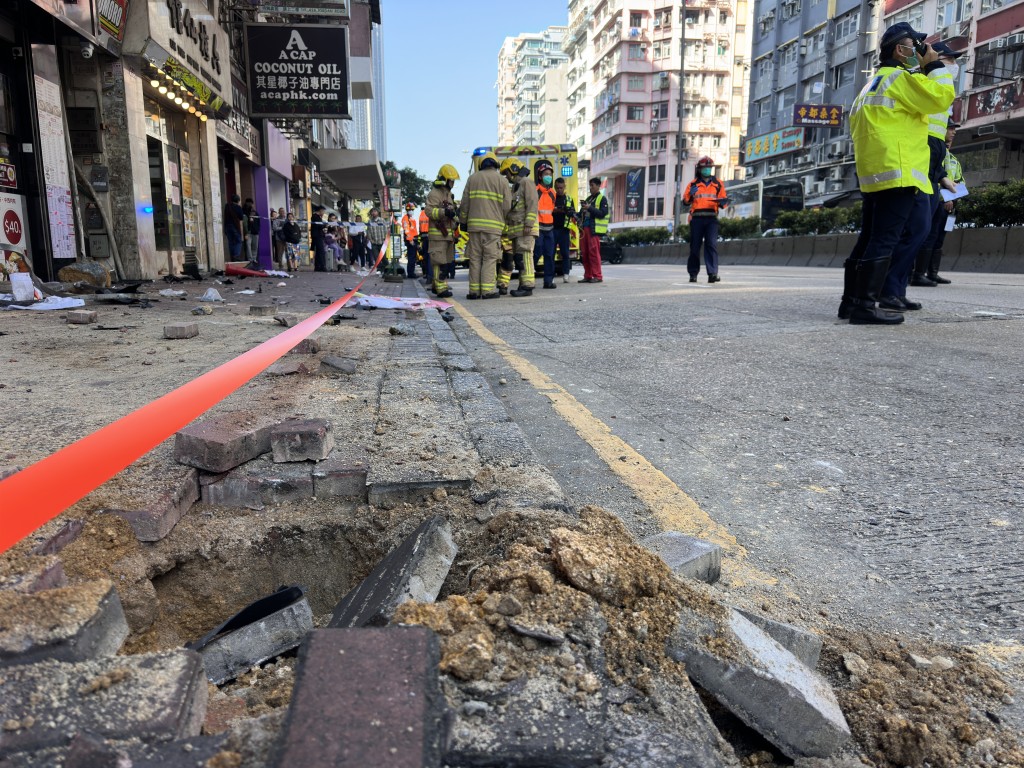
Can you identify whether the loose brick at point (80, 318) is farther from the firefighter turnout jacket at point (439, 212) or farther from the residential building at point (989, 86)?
the residential building at point (989, 86)

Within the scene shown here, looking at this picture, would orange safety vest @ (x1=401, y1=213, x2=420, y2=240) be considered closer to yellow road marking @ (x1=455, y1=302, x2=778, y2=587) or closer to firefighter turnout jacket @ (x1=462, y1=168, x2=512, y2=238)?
firefighter turnout jacket @ (x1=462, y1=168, x2=512, y2=238)

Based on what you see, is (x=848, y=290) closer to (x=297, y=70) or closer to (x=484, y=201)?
(x=484, y=201)

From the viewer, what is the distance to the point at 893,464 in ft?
8.83

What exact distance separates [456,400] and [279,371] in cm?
109

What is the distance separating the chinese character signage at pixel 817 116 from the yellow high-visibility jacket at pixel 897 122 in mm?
44331

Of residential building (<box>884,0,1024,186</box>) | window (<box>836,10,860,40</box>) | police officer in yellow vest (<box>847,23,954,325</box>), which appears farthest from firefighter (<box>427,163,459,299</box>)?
window (<box>836,10,860,40</box>)

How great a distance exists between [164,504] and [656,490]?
4.91 ft

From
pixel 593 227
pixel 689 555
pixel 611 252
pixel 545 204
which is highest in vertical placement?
pixel 545 204

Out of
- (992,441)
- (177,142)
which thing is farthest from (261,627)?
(177,142)

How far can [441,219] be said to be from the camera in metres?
11.4

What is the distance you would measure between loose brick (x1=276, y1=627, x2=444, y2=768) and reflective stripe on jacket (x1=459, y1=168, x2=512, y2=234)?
31.7 feet

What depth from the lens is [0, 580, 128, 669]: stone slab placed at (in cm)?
122

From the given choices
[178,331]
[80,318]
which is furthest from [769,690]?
[80,318]

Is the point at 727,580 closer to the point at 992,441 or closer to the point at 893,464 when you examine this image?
the point at 893,464
